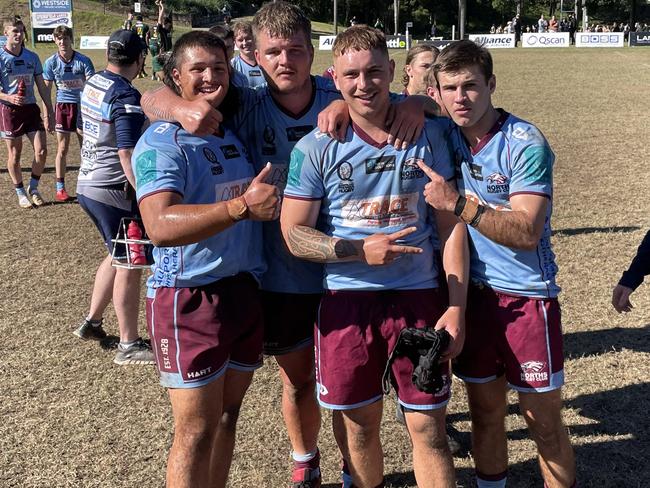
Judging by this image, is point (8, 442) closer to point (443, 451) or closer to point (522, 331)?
point (443, 451)

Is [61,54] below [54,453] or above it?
above

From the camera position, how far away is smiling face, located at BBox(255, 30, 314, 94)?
329 centimetres

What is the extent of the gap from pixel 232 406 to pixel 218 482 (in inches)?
14.5

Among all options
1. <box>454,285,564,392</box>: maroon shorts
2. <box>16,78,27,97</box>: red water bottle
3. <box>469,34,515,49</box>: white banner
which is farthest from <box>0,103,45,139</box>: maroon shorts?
<box>469,34,515,49</box>: white banner

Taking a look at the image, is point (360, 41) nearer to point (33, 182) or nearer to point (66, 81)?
point (33, 182)

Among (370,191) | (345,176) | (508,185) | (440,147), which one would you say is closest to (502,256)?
(508,185)

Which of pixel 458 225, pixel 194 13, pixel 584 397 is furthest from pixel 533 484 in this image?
pixel 194 13

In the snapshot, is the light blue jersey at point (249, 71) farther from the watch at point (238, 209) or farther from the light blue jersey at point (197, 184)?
the watch at point (238, 209)

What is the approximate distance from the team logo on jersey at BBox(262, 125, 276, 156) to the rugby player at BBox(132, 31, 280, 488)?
0.18m

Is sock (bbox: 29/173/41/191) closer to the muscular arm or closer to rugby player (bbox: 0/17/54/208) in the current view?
rugby player (bbox: 0/17/54/208)

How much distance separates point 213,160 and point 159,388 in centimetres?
246

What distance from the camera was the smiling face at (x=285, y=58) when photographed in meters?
3.29

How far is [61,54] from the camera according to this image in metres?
10.4

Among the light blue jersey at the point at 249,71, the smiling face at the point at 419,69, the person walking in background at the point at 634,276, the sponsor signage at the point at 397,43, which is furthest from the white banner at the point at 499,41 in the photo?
the person walking in background at the point at 634,276
